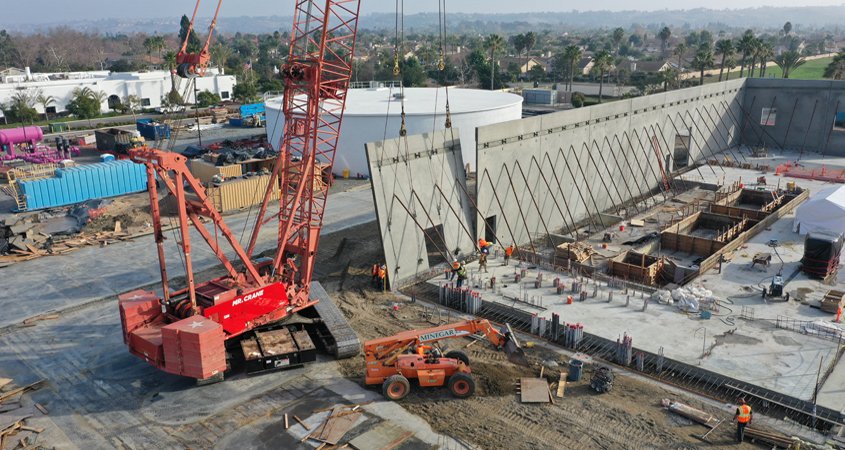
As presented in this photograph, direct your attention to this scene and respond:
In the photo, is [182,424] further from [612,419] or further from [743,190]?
[743,190]

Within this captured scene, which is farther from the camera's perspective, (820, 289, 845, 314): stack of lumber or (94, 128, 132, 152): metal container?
(94, 128, 132, 152): metal container

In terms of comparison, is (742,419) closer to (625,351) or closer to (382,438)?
(625,351)

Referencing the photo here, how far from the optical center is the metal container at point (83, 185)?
43.3 metres

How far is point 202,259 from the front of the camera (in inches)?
1358

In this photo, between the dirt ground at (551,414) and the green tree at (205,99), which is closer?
the dirt ground at (551,414)

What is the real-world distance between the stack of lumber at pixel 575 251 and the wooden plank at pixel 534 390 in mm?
11959

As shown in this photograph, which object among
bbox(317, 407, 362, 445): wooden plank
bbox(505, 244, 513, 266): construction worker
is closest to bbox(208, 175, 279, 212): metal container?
bbox(505, 244, 513, 266): construction worker

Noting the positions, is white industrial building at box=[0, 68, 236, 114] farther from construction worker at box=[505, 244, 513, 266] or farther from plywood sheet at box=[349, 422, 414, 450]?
plywood sheet at box=[349, 422, 414, 450]

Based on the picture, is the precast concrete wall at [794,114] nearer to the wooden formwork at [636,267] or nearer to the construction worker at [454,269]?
the wooden formwork at [636,267]

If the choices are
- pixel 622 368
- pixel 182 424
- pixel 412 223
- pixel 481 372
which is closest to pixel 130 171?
pixel 412 223

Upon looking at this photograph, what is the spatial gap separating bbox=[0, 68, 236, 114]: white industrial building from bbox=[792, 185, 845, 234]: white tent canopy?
72.5 meters

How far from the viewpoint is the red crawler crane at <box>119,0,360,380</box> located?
2112 cm

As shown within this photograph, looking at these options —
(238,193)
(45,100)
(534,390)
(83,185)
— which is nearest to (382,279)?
(534,390)

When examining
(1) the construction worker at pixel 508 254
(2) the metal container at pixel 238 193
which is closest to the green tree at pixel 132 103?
(2) the metal container at pixel 238 193
